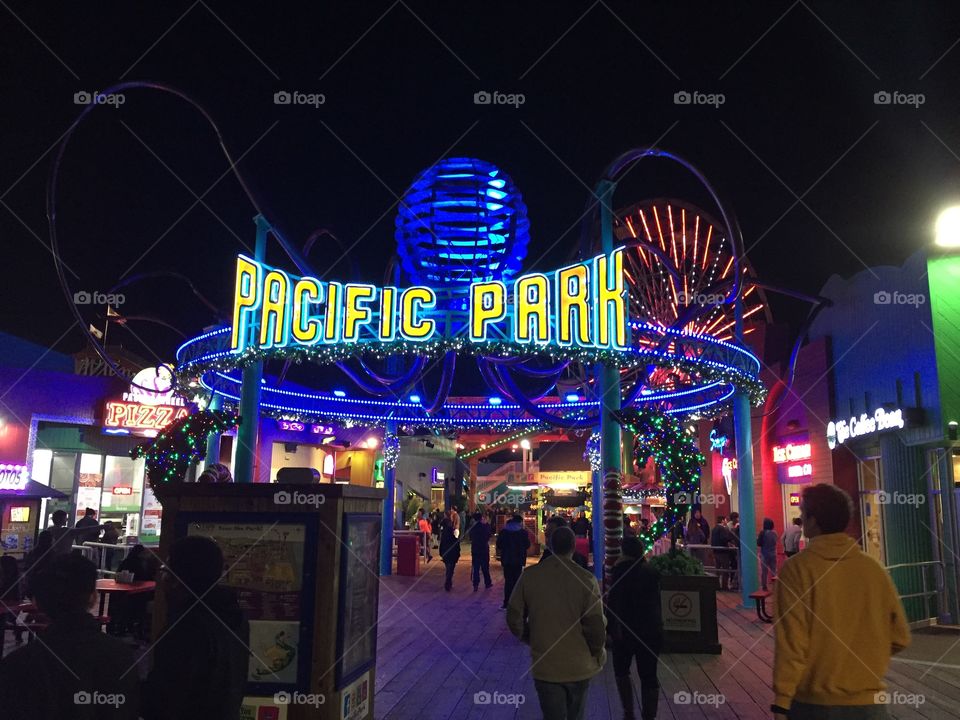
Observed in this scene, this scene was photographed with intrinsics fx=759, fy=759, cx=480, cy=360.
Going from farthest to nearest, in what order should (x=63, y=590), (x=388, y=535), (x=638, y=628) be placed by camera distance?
(x=388, y=535)
(x=638, y=628)
(x=63, y=590)

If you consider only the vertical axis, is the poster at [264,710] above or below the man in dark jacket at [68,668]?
A: below

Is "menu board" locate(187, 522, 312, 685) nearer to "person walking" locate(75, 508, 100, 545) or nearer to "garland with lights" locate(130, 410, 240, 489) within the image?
"garland with lights" locate(130, 410, 240, 489)

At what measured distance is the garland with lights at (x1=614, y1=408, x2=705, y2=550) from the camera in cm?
1212

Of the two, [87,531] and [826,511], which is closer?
[826,511]

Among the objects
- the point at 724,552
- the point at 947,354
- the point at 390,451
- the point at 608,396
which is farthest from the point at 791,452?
the point at 390,451

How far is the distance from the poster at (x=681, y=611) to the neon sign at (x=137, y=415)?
17.2 meters

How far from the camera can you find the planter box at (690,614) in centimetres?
1055

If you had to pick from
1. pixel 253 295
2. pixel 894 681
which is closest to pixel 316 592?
pixel 894 681

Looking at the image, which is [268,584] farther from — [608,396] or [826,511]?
[608,396]

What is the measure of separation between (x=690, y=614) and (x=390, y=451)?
41.8 feet

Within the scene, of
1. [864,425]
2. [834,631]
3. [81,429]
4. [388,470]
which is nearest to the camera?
[834,631]

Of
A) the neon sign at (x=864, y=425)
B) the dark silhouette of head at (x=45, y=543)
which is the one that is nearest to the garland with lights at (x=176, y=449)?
the dark silhouette of head at (x=45, y=543)

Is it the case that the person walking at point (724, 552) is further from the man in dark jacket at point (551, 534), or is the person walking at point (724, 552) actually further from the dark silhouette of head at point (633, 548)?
the dark silhouette of head at point (633, 548)

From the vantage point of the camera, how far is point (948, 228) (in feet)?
41.9
